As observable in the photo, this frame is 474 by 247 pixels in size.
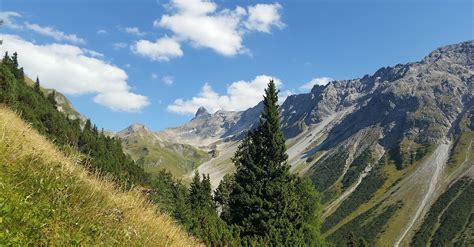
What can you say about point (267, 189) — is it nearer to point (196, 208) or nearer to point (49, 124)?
point (196, 208)

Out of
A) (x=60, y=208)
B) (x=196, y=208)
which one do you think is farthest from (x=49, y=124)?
(x=60, y=208)

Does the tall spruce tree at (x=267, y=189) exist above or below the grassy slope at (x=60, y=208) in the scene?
below

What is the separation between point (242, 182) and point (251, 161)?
299 centimetres

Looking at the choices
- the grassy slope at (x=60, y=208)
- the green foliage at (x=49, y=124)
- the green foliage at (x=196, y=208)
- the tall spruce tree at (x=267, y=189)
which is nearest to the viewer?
the grassy slope at (x=60, y=208)

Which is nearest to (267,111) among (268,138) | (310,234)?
(268,138)

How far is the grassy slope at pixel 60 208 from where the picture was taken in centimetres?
646

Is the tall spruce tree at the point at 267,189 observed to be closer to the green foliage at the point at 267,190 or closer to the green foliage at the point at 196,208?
the green foliage at the point at 267,190

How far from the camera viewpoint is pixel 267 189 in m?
50.8

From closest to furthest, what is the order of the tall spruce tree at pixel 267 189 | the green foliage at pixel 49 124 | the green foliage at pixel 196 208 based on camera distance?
the green foliage at pixel 49 124, the green foliage at pixel 196 208, the tall spruce tree at pixel 267 189

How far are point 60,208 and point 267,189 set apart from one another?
44.3 meters

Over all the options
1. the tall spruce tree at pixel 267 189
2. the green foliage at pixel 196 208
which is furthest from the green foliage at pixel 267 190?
the green foliage at pixel 196 208

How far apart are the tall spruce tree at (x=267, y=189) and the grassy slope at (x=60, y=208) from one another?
118ft

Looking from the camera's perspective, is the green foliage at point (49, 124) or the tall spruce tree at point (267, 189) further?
the tall spruce tree at point (267, 189)

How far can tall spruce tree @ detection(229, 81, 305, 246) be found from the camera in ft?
158
